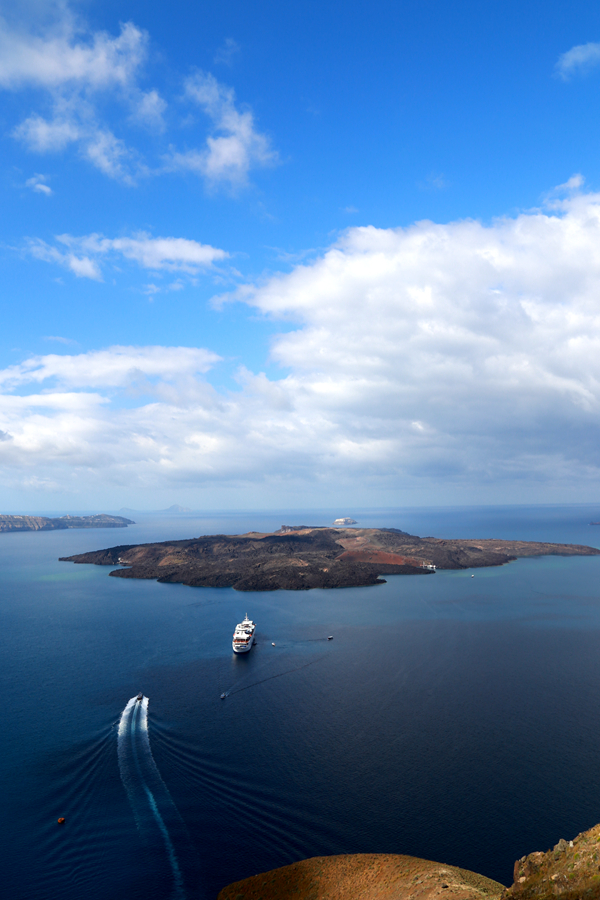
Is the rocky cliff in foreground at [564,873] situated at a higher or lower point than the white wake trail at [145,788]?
higher

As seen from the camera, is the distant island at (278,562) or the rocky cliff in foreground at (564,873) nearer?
the rocky cliff in foreground at (564,873)

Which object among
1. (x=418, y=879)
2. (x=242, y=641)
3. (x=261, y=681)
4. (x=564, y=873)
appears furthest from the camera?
(x=242, y=641)

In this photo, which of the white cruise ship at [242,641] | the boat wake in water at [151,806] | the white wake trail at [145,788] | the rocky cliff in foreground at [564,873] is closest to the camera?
the rocky cliff in foreground at [564,873]

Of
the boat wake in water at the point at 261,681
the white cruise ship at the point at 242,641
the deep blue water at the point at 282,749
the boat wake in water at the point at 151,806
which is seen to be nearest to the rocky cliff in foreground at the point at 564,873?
the deep blue water at the point at 282,749

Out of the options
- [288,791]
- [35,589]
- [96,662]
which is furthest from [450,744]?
[35,589]

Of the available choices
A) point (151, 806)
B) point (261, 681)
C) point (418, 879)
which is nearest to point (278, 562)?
point (261, 681)

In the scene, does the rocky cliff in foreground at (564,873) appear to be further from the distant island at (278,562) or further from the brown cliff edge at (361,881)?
the distant island at (278,562)

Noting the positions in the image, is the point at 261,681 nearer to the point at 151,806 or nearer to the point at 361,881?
the point at 151,806
